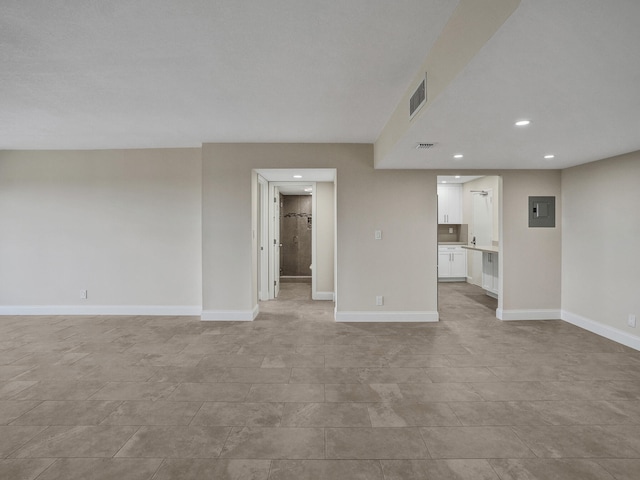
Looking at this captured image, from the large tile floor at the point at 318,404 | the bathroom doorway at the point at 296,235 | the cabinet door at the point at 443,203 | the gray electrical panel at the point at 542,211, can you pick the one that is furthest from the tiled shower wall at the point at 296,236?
the gray electrical panel at the point at 542,211

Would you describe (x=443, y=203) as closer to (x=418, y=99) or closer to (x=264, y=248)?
(x=264, y=248)

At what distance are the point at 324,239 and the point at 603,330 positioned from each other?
167 inches

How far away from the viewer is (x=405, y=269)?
4.76 metres

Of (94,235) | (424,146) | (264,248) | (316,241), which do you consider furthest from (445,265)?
(94,235)

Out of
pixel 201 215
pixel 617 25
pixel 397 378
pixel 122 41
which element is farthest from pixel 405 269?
pixel 122 41

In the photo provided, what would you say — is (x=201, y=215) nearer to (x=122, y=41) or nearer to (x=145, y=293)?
(x=145, y=293)

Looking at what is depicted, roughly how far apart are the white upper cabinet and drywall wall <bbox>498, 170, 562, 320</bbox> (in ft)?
10.8

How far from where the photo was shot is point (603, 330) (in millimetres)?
4117

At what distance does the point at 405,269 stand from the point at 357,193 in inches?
50.8

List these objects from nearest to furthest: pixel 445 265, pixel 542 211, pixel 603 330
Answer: pixel 603 330 < pixel 542 211 < pixel 445 265

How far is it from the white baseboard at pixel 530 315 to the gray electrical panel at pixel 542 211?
50.3 inches

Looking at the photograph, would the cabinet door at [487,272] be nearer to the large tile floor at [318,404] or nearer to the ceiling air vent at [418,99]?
the large tile floor at [318,404]

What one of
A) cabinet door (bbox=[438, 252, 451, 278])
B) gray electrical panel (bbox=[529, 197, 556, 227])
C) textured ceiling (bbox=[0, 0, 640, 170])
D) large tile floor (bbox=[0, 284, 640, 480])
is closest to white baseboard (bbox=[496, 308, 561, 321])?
large tile floor (bbox=[0, 284, 640, 480])

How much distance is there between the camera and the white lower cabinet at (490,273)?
6.15 metres
